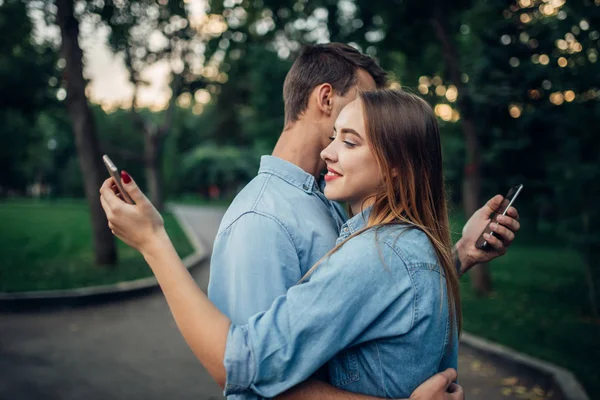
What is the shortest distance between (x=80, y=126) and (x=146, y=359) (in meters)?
7.03

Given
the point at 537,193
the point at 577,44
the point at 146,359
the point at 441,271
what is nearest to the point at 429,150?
the point at 441,271

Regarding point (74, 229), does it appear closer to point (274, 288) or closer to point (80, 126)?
point (80, 126)

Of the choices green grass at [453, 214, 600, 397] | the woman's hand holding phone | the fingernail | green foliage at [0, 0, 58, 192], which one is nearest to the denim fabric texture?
the woman's hand holding phone

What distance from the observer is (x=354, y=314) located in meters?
1.55

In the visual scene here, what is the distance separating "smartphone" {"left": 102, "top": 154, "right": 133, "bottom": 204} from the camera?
156cm

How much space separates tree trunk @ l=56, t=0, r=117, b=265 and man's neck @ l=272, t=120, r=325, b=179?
10328 mm

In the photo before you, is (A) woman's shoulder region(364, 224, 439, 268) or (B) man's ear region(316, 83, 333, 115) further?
(B) man's ear region(316, 83, 333, 115)

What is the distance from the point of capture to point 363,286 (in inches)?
60.6

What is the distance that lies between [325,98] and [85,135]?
10.6 m

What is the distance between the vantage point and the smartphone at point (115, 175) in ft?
5.13

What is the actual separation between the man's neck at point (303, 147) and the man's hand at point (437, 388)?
99cm

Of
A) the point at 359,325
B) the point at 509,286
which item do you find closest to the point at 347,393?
the point at 359,325

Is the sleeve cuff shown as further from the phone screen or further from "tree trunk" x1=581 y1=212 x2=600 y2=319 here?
"tree trunk" x1=581 y1=212 x2=600 y2=319

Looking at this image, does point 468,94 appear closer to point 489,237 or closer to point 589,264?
point 589,264
